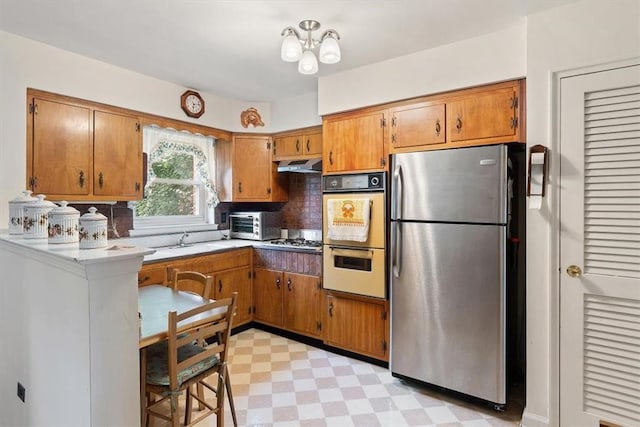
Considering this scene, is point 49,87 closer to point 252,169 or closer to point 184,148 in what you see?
point 184,148

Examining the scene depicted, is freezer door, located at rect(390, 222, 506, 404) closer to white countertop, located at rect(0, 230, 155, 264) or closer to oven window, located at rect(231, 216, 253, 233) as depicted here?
white countertop, located at rect(0, 230, 155, 264)

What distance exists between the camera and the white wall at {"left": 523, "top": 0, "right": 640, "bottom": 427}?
1.90 meters

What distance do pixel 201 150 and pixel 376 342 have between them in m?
2.79

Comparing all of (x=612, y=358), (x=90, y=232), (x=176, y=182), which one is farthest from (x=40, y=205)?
(x=612, y=358)

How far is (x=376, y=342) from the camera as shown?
2803 millimetres

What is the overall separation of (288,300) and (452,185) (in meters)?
1.99

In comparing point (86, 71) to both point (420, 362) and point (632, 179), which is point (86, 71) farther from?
point (632, 179)

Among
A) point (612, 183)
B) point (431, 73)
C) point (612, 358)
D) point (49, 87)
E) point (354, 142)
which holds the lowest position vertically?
point (612, 358)

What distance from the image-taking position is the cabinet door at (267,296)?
3.46 meters

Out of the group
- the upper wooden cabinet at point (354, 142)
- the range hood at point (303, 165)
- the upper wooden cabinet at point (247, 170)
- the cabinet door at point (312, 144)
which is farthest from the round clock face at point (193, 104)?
the upper wooden cabinet at point (354, 142)

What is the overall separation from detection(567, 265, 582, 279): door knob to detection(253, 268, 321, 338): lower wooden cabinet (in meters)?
1.96

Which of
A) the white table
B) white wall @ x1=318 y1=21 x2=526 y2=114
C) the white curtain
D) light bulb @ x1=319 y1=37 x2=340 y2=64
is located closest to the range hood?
white wall @ x1=318 y1=21 x2=526 y2=114

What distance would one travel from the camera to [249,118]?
3.85 m

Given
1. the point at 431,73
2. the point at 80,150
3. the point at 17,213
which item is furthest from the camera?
the point at 80,150
